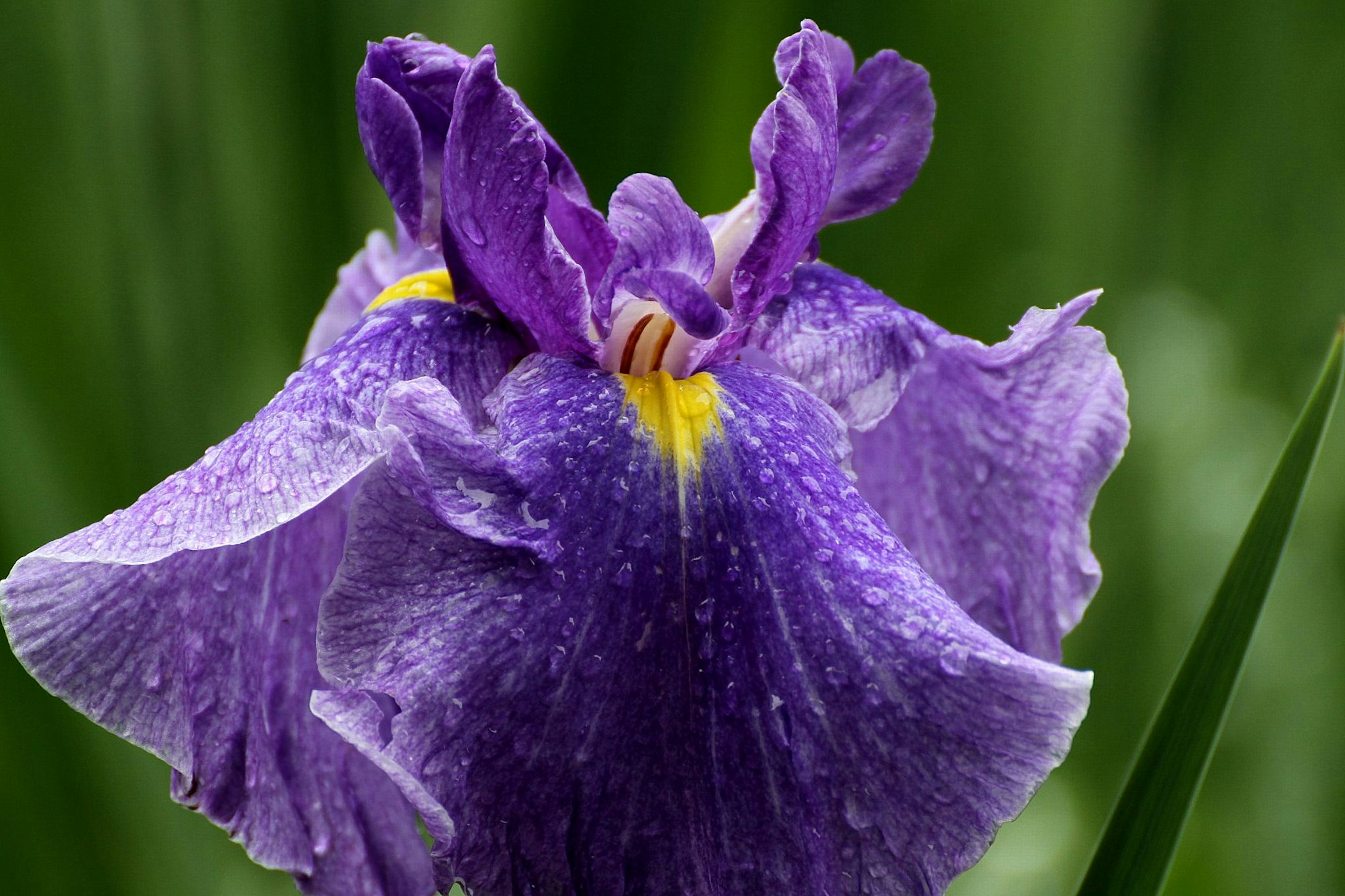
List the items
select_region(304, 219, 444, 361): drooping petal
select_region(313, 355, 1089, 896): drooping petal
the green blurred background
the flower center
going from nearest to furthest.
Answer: select_region(313, 355, 1089, 896): drooping petal < the flower center < select_region(304, 219, 444, 361): drooping petal < the green blurred background

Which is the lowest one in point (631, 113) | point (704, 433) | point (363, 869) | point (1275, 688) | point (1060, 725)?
point (1275, 688)

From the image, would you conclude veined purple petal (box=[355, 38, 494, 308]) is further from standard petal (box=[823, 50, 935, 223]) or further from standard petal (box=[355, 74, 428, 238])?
standard petal (box=[823, 50, 935, 223])

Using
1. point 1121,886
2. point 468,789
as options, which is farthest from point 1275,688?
point 468,789

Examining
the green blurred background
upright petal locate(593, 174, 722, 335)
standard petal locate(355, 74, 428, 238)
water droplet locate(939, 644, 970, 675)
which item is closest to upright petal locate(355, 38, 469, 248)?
standard petal locate(355, 74, 428, 238)

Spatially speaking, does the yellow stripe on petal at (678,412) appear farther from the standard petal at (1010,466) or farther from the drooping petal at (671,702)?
the standard petal at (1010,466)

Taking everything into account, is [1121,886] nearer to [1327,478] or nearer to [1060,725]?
[1060,725]

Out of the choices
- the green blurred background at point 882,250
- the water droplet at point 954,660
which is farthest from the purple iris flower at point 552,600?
the green blurred background at point 882,250
